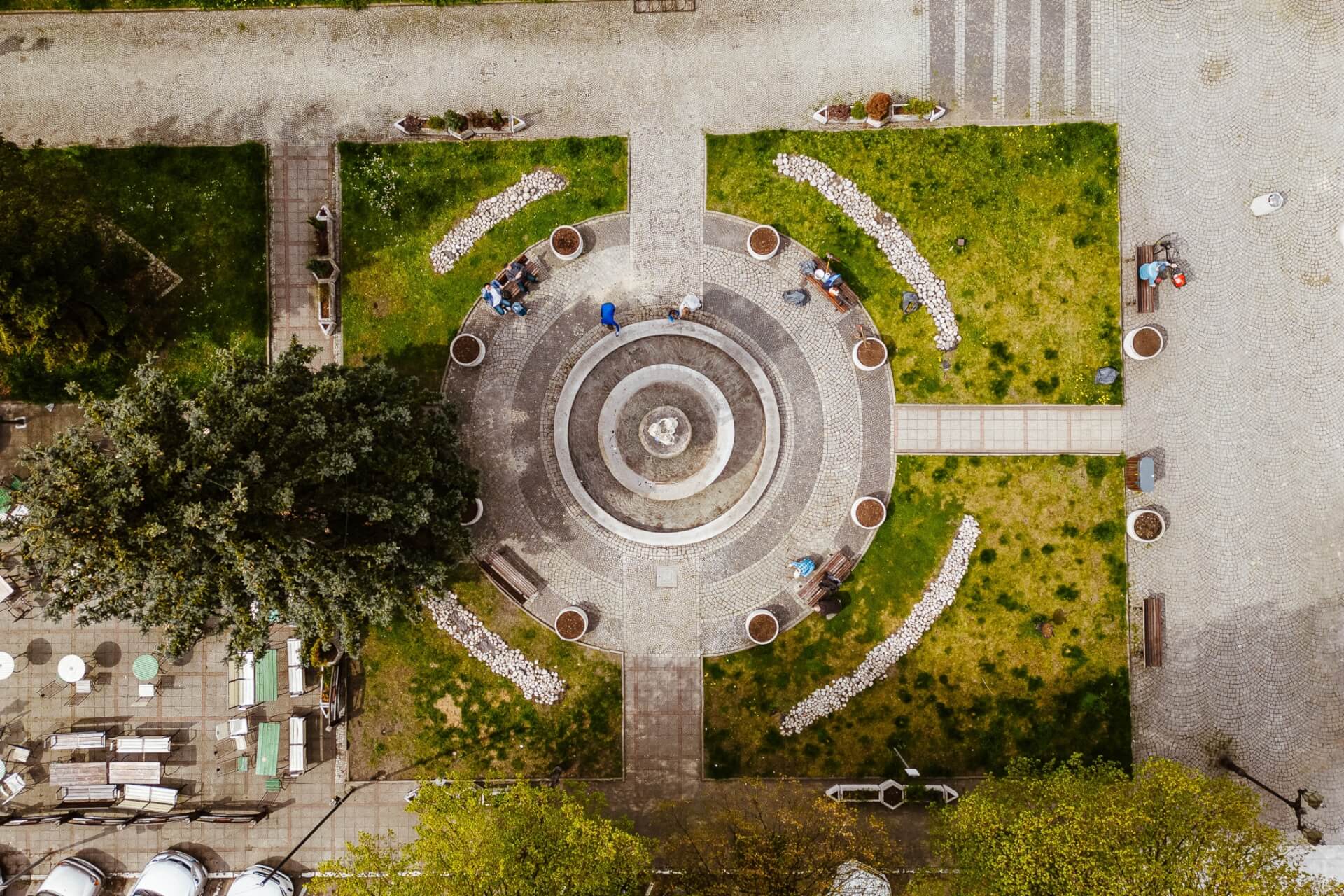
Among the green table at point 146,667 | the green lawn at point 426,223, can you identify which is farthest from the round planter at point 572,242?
the green table at point 146,667

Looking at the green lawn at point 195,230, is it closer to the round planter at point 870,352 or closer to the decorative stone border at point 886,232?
the decorative stone border at point 886,232

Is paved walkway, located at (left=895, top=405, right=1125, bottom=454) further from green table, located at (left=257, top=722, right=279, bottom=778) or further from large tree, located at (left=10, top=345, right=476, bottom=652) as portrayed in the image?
green table, located at (left=257, top=722, right=279, bottom=778)

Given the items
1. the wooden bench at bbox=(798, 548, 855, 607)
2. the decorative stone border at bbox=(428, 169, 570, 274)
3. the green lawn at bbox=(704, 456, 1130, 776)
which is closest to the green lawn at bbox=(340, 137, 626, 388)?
the decorative stone border at bbox=(428, 169, 570, 274)

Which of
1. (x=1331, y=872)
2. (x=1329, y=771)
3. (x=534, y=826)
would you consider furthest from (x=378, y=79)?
(x=1331, y=872)

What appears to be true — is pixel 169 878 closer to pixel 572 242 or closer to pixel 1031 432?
pixel 572 242

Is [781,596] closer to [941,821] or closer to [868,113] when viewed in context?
[941,821]

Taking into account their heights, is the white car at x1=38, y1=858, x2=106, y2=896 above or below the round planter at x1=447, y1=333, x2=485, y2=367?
below

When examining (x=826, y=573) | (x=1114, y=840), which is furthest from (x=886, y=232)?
(x=1114, y=840)
